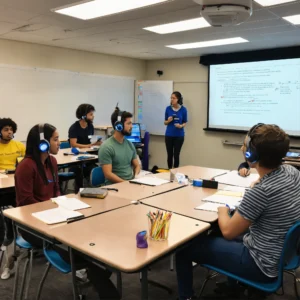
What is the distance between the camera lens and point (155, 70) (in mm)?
7473

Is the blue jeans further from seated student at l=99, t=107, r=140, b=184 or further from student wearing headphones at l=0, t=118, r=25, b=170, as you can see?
student wearing headphones at l=0, t=118, r=25, b=170

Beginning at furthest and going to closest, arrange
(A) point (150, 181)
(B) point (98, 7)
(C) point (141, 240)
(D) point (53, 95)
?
(D) point (53, 95), (B) point (98, 7), (A) point (150, 181), (C) point (141, 240)

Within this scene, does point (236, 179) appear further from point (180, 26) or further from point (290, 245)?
point (180, 26)

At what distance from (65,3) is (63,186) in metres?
2.90

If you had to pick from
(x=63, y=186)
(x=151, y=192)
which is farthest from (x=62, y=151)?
(x=151, y=192)

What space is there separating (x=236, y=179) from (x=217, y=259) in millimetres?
1344

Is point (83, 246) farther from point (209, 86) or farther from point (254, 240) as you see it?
point (209, 86)

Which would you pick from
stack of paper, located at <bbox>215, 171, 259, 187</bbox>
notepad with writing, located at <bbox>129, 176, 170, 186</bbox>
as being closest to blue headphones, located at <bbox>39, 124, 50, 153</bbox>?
notepad with writing, located at <bbox>129, 176, 170, 186</bbox>

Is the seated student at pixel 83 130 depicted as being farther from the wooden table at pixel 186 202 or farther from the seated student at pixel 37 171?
the wooden table at pixel 186 202

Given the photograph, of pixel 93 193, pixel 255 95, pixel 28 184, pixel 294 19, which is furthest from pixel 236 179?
pixel 255 95

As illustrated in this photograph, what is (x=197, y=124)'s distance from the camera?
22.6 feet

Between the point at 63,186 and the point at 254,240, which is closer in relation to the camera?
the point at 254,240

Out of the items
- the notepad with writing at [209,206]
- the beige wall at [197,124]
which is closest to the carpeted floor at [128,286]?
the notepad with writing at [209,206]

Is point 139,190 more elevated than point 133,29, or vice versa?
point 133,29
